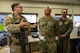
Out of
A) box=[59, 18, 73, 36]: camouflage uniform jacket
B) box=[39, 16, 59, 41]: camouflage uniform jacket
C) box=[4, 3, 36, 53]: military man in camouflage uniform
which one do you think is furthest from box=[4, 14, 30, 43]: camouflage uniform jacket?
box=[59, 18, 73, 36]: camouflage uniform jacket

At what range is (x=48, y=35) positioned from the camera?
310cm

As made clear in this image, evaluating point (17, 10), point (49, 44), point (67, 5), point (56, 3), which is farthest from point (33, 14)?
point (17, 10)

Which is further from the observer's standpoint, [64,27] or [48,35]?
[64,27]

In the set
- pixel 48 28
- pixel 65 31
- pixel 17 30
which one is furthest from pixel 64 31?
pixel 17 30

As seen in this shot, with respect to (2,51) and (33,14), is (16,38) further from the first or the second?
(33,14)

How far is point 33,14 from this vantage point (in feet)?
18.1

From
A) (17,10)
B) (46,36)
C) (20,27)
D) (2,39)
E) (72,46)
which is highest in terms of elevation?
(17,10)

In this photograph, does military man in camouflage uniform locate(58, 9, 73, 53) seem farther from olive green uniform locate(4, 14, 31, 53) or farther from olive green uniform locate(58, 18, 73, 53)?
olive green uniform locate(4, 14, 31, 53)

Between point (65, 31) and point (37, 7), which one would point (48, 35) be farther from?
point (37, 7)

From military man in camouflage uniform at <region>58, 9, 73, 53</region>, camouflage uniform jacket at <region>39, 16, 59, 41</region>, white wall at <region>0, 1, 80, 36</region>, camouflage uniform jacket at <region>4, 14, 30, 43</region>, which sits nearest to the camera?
camouflage uniform jacket at <region>4, 14, 30, 43</region>

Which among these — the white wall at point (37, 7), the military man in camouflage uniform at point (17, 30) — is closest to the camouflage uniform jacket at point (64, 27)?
the military man in camouflage uniform at point (17, 30)

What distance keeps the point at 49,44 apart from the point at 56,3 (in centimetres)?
302

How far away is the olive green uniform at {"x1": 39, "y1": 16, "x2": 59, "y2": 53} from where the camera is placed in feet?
10.2

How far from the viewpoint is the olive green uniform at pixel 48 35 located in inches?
122
